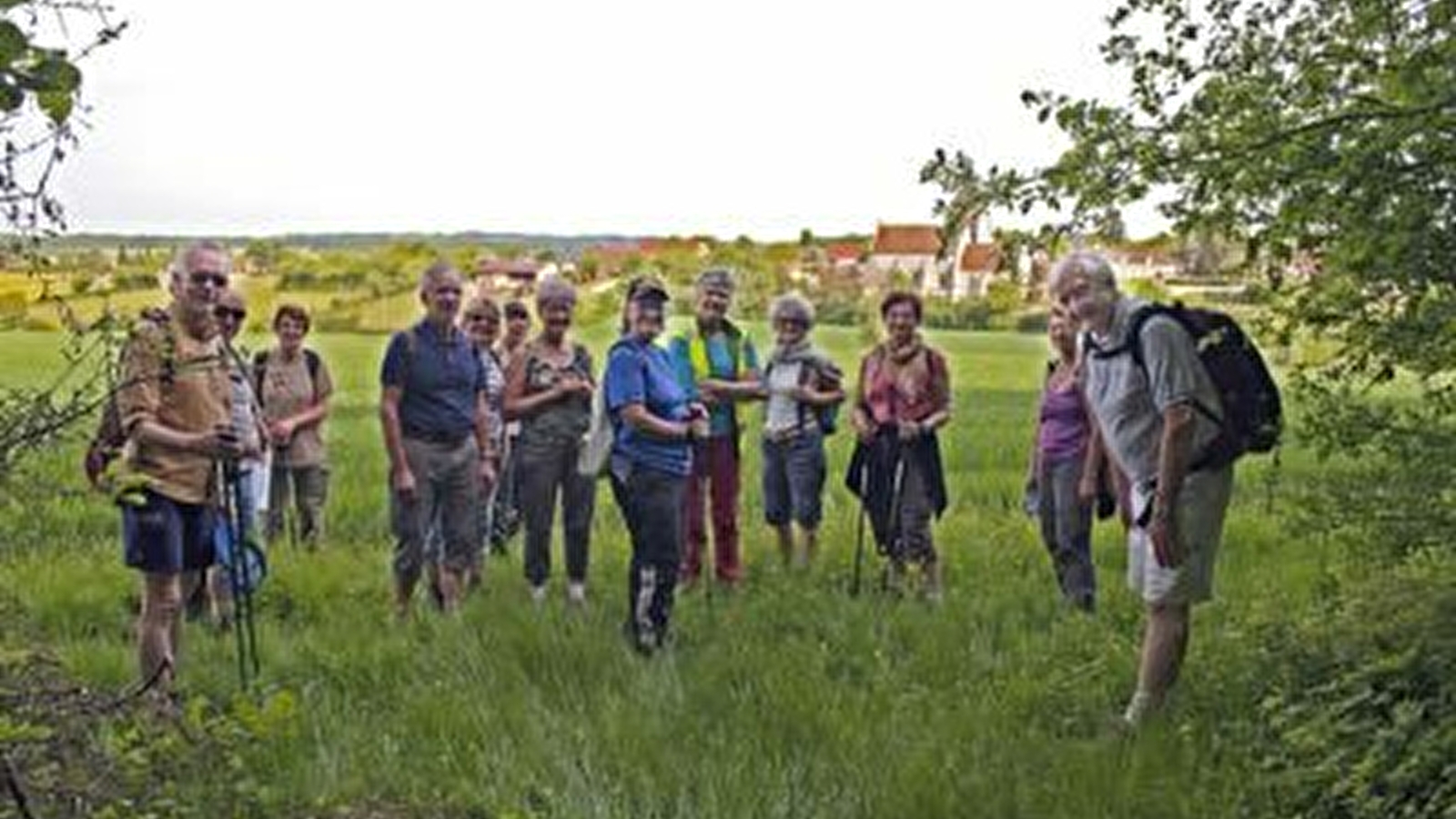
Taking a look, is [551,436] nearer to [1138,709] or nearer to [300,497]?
[300,497]

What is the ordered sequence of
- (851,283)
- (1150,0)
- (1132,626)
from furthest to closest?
(851,283)
(1132,626)
(1150,0)

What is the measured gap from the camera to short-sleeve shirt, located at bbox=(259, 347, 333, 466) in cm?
949

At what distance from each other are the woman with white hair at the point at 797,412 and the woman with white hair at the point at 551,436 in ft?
3.83

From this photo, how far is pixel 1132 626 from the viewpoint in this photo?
7.47 m

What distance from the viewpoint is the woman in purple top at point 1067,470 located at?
26.1ft

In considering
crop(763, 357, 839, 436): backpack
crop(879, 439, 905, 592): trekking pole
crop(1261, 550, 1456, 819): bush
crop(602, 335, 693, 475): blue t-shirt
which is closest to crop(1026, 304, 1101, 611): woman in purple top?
crop(879, 439, 905, 592): trekking pole

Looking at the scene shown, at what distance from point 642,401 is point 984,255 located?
8.07ft

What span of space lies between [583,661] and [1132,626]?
248 cm

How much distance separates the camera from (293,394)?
9523mm

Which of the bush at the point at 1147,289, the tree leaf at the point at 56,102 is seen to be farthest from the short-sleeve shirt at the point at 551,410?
the tree leaf at the point at 56,102

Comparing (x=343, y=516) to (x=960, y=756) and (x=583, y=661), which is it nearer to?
(x=583, y=661)

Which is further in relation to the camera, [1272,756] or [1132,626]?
[1132,626]

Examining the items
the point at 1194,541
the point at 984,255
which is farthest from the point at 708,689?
the point at 984,255

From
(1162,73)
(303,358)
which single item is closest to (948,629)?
(1162,73)
